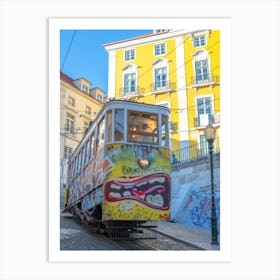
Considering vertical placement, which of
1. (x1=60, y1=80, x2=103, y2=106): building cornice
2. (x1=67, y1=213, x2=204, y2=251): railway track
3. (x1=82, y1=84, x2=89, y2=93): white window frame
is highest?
(x1=82, y1=84, x2=89, y2=93): white window frame

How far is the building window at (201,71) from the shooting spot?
8102 mm

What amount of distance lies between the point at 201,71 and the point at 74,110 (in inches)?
119

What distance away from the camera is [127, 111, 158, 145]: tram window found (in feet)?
22.3

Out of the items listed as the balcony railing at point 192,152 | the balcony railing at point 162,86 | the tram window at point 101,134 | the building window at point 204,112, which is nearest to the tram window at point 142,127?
the tram window at point 101,134

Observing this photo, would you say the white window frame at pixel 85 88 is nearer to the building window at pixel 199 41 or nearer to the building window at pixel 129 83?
the building window at pixel 129 83

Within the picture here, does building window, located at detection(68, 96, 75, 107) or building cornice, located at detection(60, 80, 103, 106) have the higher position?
building cornice, located at detection(60, 80, 103, 106)

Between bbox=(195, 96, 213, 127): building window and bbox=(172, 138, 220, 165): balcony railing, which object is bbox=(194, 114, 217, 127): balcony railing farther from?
A: bbox=(172, 138, 220, 165): balcony railing

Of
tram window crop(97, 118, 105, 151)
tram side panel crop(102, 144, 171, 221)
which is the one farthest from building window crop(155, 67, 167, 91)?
tram side panel crop(102, 144, 171, 221)
